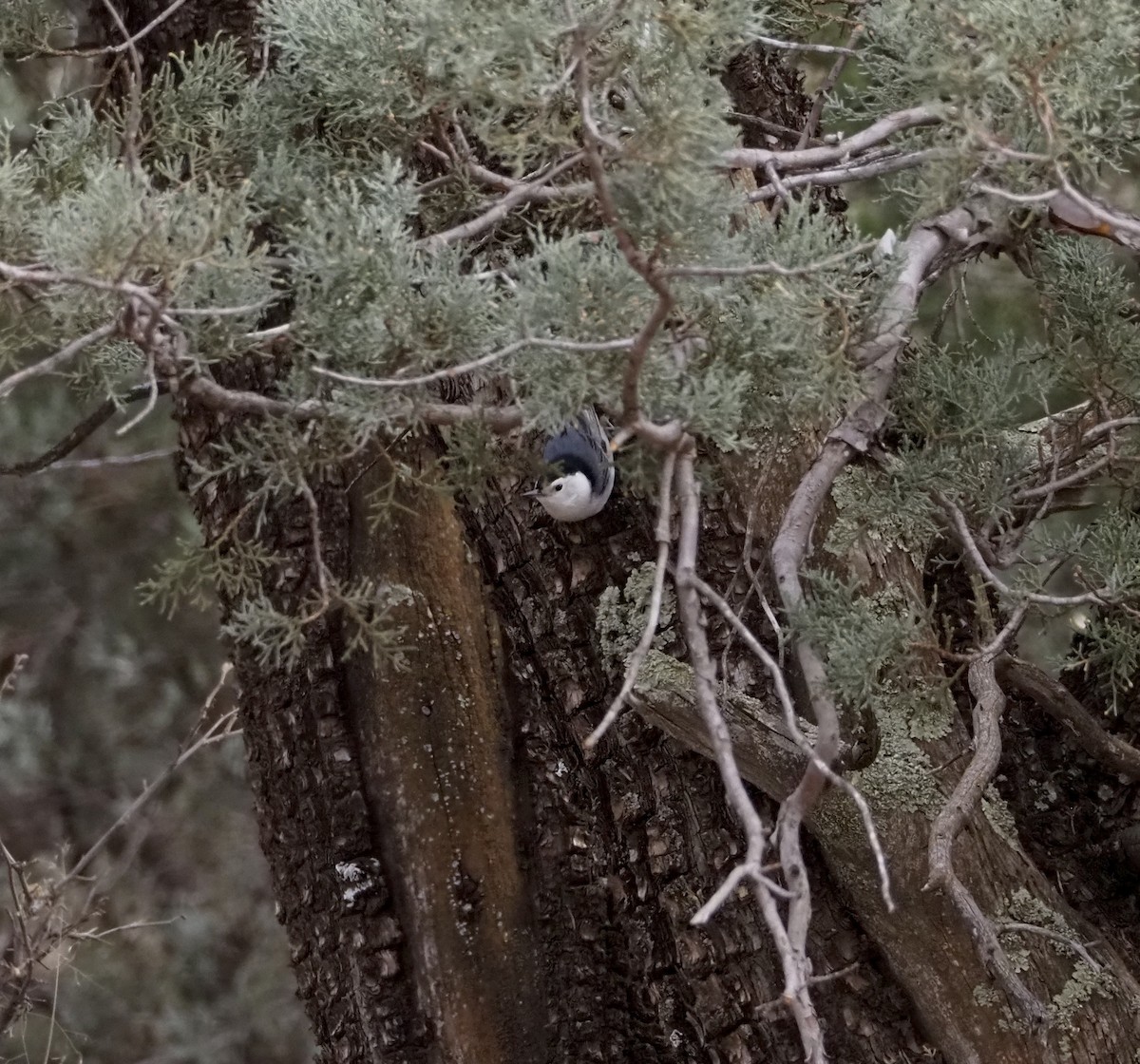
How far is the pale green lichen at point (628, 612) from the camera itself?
4.49 feet

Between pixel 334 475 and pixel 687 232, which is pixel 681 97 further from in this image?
pixel 334 475

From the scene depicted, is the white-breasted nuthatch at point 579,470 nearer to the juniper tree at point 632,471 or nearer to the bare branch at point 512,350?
the juniper tree at point 632,471

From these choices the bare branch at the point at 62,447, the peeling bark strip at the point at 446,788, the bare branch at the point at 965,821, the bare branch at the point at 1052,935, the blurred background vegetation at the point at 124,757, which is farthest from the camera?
the blurred background vegetation at the point at 124,757

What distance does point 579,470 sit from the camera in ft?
4.27

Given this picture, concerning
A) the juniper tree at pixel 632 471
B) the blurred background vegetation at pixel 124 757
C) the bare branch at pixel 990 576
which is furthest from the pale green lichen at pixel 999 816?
the blurred background vegetation at pixel 124 757

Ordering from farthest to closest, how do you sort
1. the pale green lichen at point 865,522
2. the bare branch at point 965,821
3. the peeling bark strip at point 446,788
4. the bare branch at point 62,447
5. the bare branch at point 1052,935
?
the bare branch at point 62,447 < the peeling bark strip at point 446,788 < the pale green lichen at point 865,522 < the bare branch at point 1052,935 < the bare branch at point 965,821

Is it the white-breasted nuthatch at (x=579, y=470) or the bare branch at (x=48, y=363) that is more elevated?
the bare branch at (x=48, y=363)

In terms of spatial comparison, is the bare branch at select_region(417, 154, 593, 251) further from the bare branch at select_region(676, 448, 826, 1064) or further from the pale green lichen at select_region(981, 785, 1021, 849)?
the pale green lichen at select_region(981, 785, 1021, 849)

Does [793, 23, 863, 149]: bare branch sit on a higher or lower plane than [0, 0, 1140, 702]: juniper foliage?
lower

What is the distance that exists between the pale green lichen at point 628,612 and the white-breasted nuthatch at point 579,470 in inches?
3.4

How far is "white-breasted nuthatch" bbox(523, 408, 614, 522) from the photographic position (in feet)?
4.20

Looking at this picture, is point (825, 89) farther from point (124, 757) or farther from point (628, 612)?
point (124, 757)

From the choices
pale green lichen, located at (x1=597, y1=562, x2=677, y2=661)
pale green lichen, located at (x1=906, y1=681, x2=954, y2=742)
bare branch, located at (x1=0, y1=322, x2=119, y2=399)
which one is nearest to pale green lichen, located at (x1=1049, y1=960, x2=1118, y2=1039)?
pale green lichen, located at (x1=906, y1=681, x2=954, y2=742)

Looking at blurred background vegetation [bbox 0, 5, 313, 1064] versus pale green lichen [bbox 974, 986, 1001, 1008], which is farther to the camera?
blurred background vegetation [bbox 0, 5, 313, 1064]
